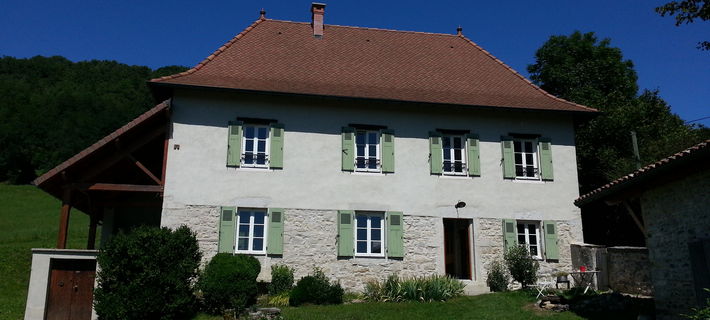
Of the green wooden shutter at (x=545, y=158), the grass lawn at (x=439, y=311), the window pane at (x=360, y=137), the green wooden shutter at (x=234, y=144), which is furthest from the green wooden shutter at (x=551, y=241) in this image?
the green wooden shutter at (x=234, y=144)

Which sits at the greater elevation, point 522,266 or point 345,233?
point 345,233

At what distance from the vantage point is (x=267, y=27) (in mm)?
19391

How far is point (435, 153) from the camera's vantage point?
54.3ft

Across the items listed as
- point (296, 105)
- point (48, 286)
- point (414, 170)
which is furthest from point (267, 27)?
point (48, 286)

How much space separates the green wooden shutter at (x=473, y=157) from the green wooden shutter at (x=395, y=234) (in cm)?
252

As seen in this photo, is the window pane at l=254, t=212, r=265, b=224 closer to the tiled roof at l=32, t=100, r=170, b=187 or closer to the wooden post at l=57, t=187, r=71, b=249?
the tiled roof at l=32, t=100, r=170, b=187

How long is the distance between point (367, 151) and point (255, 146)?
3.12 meters

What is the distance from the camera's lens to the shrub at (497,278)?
51.1 ft

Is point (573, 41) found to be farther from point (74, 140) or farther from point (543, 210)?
point (74, 140)

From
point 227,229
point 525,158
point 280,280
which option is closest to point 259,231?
point 227,229

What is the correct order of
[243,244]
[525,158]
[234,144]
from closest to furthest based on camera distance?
1. [243,244]
2. [234,144]
3. [525,158]

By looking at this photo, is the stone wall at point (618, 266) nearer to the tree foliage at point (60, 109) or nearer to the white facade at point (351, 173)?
the white facade at point (351, 173)

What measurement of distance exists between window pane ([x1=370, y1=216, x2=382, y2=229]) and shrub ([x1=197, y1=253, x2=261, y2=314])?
4.09 meters

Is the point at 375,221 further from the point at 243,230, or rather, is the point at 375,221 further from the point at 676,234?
the point at 676,234
